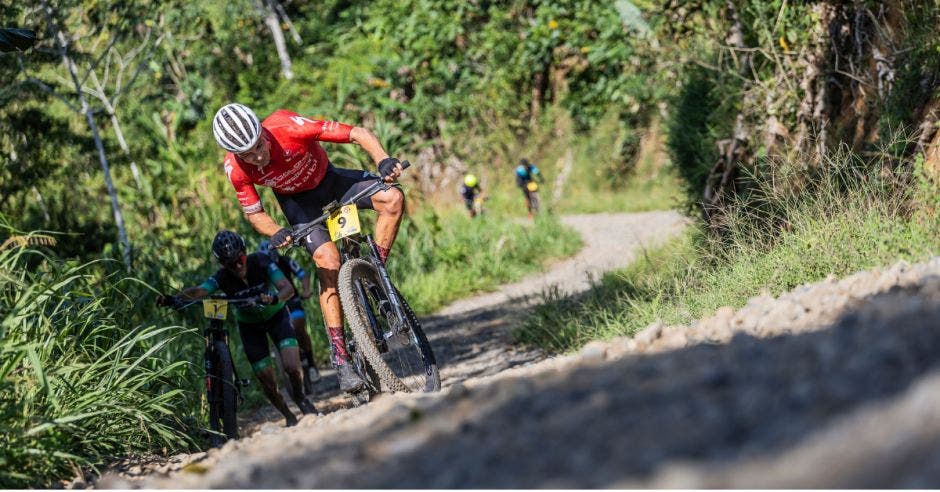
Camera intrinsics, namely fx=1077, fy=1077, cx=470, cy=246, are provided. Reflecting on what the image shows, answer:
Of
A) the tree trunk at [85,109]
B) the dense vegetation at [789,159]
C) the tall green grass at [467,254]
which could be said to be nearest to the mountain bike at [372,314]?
the dense vegetation at [789,159]

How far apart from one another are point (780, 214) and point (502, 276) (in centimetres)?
750

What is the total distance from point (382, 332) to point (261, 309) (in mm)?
1418

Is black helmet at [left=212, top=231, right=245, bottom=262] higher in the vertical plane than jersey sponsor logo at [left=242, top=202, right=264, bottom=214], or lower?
lower

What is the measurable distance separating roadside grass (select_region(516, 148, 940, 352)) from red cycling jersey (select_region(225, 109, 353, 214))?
2.18 meters

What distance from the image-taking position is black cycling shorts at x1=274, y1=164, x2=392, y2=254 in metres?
6.77

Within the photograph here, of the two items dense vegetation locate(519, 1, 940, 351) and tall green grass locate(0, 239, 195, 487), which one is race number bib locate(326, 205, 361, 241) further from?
dense vegetation locate(519, 1, 940, 351)

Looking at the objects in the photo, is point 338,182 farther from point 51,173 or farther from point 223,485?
point 51,173

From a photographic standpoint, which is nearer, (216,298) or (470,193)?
(216,298)

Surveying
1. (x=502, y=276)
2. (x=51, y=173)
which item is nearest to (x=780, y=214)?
(x=502, y=276)

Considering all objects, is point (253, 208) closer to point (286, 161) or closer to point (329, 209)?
point (286, 161)

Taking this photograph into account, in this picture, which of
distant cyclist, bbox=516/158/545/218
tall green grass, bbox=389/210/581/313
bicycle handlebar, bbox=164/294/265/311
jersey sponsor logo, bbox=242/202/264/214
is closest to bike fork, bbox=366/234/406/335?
jersey sponsor logo, bbox=242/202/264/214

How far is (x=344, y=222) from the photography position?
252 inches

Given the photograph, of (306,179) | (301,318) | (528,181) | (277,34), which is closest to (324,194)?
(306,179)

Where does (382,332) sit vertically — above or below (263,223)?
below
